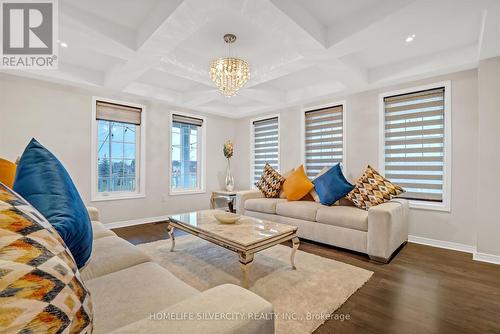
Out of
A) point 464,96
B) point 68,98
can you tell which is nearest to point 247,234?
point 464,96

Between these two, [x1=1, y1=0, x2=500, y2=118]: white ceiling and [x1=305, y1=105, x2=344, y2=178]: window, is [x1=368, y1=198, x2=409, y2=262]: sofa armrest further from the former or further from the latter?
[x1=1, y1=0, x2=500, y2=118]: white ceiling

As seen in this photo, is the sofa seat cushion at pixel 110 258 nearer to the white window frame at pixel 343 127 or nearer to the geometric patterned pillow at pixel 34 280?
the geometric patterned pillow at pixel 34 280

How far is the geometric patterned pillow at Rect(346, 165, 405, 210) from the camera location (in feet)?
9.77

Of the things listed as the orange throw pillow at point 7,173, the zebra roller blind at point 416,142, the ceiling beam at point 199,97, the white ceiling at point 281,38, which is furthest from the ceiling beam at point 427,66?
the orange throw pillow at point 7,173

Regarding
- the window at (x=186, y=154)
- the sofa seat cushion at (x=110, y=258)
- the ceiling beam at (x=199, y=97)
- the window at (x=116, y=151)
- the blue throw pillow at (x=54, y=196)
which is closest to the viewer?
the blue throw pillow at (x=54, y=196)

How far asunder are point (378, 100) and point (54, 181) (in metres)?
4.09

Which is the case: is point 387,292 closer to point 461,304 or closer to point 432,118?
point 461,304

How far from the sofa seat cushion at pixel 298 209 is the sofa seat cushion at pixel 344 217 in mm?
107

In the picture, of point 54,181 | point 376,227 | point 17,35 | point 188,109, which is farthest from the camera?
point 188,109

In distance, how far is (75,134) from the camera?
3664mm

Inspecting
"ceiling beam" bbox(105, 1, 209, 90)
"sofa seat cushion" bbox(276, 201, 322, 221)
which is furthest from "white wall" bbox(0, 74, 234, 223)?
"sofa seat cushion" bbox(276, 201, 322, 221)

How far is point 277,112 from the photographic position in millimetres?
5066

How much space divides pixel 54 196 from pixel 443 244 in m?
4.12

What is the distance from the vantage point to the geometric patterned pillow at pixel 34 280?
1.40ft
